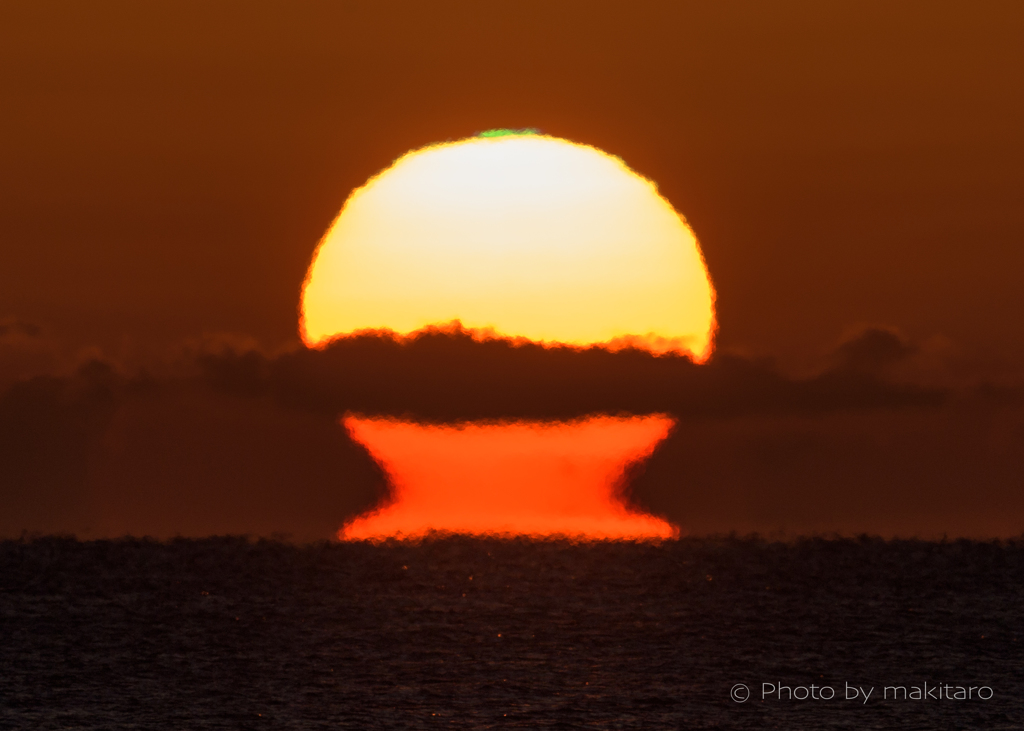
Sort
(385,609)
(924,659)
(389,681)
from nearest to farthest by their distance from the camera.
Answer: (389,681) < (924,659) < (385,609)

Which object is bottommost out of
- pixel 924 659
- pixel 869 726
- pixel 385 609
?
pixel 869 726

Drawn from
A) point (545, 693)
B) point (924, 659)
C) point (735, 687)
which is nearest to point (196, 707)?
point (545, 693)

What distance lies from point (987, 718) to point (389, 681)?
Answer: 4690 cm

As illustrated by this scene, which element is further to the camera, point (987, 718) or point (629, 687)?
point (629, 687)

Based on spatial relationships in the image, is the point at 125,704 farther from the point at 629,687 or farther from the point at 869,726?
the point at 869,726

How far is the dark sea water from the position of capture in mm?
91875

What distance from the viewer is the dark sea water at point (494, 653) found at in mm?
91875

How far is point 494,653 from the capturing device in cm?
12669

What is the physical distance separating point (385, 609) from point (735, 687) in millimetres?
68406

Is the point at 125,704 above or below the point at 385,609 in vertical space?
below

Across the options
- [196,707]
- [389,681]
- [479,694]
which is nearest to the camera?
[196,707]

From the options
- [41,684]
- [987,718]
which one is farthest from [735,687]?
[41,684]

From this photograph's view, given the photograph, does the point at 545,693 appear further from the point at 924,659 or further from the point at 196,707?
the point at 924,659

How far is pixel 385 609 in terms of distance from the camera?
16625 centimetres
